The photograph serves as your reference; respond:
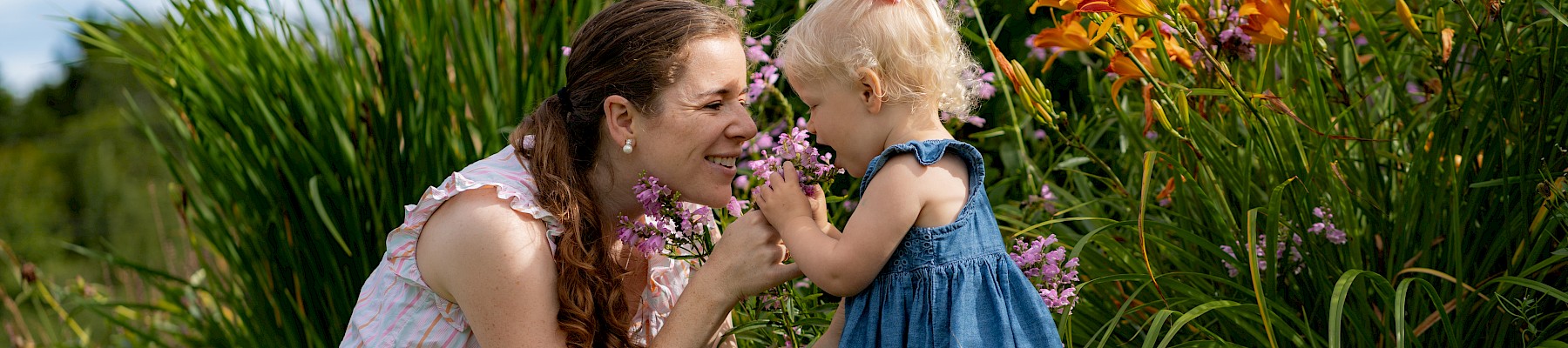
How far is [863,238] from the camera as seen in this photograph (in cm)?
145

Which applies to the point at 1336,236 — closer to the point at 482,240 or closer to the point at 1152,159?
the point at 1152,159

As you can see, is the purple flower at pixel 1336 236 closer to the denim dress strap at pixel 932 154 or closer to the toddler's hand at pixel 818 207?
the denim dress strap at pixel 932 154

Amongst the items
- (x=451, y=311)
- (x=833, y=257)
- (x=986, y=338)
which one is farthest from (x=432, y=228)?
(x=986, y=338)

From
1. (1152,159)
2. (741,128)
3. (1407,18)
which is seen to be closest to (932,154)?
(1152,159)

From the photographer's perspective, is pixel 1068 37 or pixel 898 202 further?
pixel 1068 37

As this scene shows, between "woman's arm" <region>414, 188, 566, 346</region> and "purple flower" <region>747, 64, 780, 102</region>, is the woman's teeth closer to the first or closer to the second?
"purple flower" <region>747, 64, 780, 102</region>

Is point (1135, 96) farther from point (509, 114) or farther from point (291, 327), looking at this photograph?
point (291, 327)

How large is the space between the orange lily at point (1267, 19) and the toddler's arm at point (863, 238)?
2.46ft

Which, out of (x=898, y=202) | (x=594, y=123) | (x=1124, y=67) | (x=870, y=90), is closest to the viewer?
(x=898, y=202)

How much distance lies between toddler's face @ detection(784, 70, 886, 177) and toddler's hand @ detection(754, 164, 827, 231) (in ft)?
0.24

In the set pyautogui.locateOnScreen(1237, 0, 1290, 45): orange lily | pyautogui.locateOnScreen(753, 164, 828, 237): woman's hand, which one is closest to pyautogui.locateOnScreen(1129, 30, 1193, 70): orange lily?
pyautogui.locateOnScreen(1237, 0, 1290, 45): orange lily

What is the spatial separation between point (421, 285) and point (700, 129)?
0.58 m

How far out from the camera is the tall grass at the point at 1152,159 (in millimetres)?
1715

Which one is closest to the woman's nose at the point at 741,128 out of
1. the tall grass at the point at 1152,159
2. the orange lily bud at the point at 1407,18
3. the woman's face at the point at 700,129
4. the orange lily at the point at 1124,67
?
the woman's face at the point at 700,129
